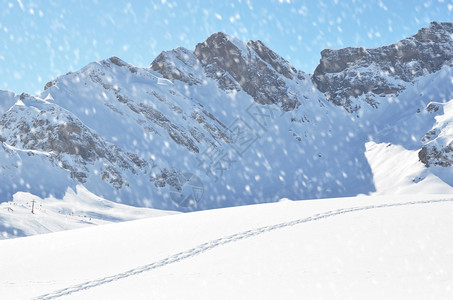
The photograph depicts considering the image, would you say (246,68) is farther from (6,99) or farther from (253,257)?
(253,257)

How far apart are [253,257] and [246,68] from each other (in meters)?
138

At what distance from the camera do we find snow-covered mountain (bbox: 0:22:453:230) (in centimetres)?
8512

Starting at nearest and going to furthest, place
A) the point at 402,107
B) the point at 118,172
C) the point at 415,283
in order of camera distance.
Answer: the point at 415,283, the point at 118,172, the point at 402,107

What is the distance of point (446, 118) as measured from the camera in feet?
368

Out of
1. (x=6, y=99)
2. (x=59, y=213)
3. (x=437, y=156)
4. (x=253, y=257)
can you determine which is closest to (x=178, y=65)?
(x=6, y=99)

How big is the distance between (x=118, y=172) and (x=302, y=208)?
6518 centimetres

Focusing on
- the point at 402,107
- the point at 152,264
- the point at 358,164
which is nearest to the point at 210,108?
the point at 358,164

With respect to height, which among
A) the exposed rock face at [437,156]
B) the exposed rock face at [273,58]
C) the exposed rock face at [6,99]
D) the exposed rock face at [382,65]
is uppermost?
the exposed rock face at [6,99]

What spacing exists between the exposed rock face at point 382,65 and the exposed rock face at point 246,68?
17.0m

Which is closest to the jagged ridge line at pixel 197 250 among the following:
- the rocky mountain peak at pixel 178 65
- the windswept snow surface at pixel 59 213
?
the windswept snow surface at pixel 59 213

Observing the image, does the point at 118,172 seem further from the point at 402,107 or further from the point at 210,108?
the point at 402,107

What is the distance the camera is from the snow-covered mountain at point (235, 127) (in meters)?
85.1

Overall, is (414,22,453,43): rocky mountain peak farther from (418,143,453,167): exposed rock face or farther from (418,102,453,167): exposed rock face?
(418,143,453,167): exposed rock face

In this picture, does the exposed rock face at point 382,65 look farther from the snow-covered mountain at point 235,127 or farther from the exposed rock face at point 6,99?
the exposed rock face at point 6,99
